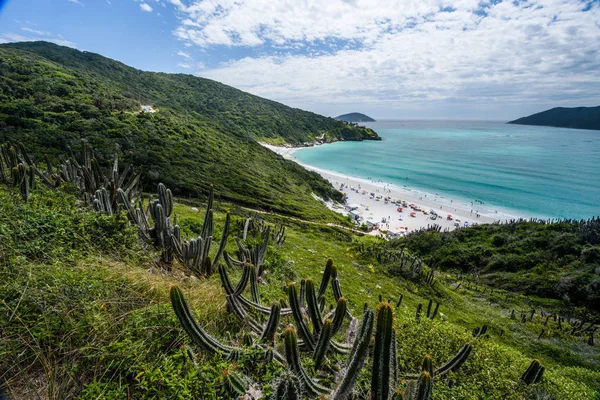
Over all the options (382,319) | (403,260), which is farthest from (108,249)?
(403,260)

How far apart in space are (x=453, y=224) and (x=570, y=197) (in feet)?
119

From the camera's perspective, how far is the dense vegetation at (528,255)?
19438 millimetres

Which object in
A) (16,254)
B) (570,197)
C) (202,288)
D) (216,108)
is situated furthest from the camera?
(216,108)

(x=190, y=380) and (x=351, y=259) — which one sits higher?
(x=190, y=380)

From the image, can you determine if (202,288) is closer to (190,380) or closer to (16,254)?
(190,380)

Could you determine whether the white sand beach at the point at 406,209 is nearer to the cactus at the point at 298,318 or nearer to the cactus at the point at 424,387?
the cactus at the point at 298,318

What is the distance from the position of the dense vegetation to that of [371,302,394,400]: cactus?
23200 millimetres

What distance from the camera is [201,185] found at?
101 ft

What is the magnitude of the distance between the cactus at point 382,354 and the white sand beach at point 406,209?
37.7 m

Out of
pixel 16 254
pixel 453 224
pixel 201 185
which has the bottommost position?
pixel 453 224

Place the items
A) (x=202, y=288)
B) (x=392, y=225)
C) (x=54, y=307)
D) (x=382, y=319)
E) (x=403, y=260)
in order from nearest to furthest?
(x=382, y=319), (x=54, y=307), (x=202, y=288), (x=403, y=260), (x=392, y=225)

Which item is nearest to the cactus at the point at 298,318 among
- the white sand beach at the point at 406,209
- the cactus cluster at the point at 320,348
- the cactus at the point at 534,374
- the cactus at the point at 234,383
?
the cactus cluster at the point at 320,348

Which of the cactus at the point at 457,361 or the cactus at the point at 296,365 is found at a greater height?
the cactus at the point at 296,365

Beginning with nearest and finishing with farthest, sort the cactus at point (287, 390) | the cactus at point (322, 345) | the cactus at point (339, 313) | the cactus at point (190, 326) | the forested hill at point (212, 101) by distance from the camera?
the cactus at point (287, 390) < the cactus at point (190, 326) < the cactus at point (322, 345) < the cactus at point (339, 313) < the forested hill at point (212, 101)
